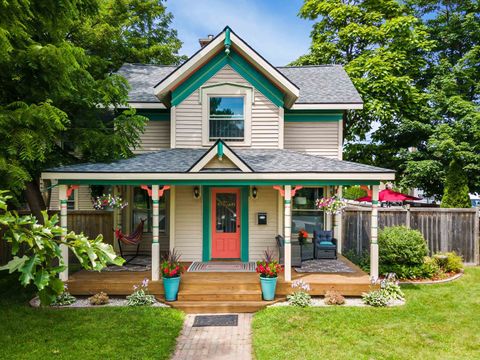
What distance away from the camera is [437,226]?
38.2 ft

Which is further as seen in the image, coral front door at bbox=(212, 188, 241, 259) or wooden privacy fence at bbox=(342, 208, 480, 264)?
wooden privacy fence at bbox=(342, 208, 480, 264)

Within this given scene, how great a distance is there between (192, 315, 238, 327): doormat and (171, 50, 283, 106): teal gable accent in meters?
6.66

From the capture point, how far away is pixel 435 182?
1742 cm

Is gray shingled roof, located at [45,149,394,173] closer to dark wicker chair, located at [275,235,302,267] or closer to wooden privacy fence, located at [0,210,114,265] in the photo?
dark wicker chair, located at [275,235,302,267]

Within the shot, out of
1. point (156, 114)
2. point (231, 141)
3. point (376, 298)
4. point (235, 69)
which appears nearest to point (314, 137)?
point (231, 141)

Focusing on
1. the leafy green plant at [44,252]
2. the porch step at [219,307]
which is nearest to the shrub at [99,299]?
the porch step at [219,307]

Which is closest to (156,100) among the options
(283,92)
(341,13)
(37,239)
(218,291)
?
(283,92)

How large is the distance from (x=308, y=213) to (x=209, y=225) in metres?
3.55

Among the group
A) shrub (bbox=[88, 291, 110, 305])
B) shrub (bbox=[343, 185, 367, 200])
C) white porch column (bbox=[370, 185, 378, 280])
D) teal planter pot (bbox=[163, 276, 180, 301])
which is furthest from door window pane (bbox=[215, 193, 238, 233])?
shrub (bbox=[343, 185, 367, 200])

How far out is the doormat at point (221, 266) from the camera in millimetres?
9617

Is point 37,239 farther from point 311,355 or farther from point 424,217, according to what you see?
point 424,217

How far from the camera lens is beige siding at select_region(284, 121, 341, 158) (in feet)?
37.9

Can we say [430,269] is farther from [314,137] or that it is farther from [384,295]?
[314,137]

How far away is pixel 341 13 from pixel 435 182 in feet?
35.2
